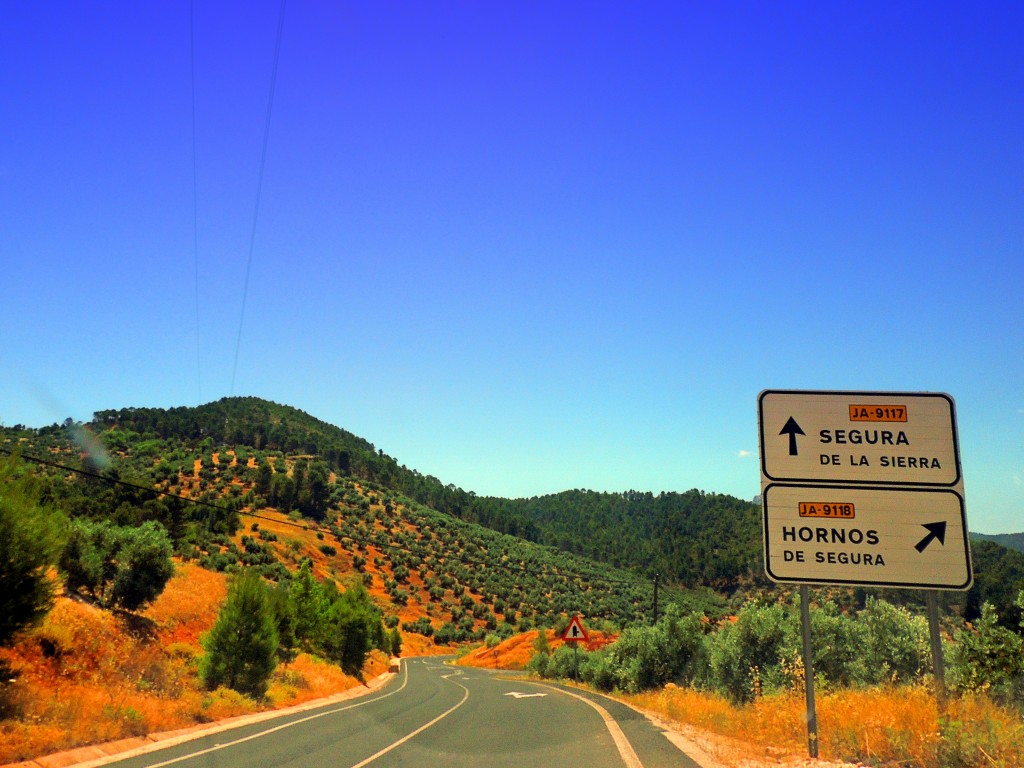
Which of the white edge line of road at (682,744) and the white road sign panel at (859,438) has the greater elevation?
the white road sign panel at (859,438)

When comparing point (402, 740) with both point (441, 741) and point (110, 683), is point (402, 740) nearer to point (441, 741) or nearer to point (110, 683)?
point (441, 741)

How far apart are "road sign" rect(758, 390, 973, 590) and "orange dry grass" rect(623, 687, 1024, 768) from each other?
5.16 ft

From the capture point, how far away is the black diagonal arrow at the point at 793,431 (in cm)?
912

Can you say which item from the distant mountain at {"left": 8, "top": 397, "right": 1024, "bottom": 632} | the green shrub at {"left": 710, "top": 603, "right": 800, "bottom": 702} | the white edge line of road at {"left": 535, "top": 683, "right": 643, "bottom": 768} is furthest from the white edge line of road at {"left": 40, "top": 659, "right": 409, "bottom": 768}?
the distant mountain at {"left": 8, "top": 397, "right": 1024, "bottom": 632}

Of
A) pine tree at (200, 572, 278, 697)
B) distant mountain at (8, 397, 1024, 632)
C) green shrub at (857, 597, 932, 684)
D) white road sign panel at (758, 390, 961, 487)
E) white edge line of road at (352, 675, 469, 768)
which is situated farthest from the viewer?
distant mountain at (8, 397, 1024, 632)

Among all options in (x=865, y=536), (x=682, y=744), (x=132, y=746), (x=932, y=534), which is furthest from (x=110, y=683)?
(x=932, y=534)

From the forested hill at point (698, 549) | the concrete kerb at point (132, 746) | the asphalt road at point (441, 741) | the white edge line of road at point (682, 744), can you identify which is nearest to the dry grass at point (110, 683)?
the concrete kerb at point (132, 746)

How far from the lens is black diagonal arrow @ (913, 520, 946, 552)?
339 inches

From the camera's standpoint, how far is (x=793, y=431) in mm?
9172

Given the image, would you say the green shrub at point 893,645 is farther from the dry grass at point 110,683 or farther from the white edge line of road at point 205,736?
the dry grass at point 110,683

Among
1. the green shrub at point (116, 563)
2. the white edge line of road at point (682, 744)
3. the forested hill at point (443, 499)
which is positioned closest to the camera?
the white edge line of road at point (682, 744)

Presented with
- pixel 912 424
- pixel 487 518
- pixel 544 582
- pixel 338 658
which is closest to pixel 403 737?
pixel 912 424

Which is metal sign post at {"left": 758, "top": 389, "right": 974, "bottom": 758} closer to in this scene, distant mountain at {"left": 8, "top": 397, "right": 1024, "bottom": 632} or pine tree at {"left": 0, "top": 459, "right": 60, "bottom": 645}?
pine tree at {"left": 0, "top": 459, "right": 60, "bottom": 645}

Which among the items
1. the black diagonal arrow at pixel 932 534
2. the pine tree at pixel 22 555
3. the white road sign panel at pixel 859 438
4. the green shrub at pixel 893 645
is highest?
the white road sign panel at pixel 859 438
